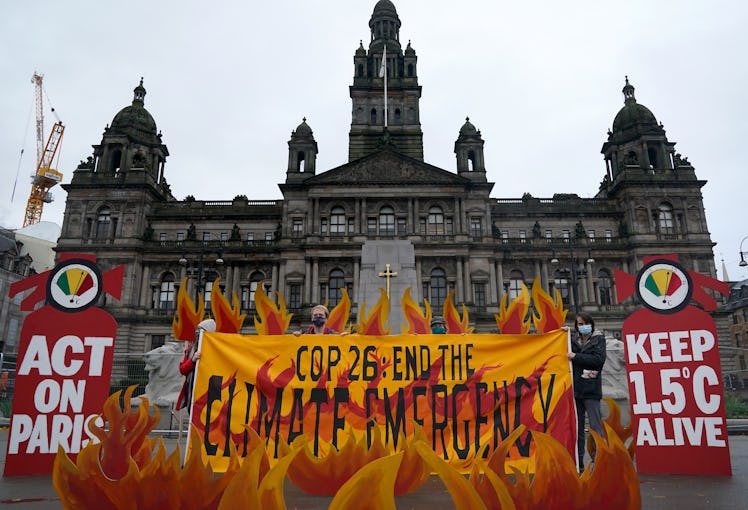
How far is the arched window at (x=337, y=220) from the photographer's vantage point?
3925 centimetres

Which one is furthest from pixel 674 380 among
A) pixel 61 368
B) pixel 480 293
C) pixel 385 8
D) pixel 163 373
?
pixel 385 8

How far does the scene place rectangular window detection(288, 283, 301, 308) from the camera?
125ft

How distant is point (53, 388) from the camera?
6527mm

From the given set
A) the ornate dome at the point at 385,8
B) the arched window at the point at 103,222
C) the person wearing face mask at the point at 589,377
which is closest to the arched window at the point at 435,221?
the arched window at the point at 103,222

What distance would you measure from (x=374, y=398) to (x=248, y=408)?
4.75ft

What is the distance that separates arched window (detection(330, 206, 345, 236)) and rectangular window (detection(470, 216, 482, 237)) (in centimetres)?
1000

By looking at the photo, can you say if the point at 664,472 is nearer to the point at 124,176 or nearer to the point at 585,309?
the point at 585,309

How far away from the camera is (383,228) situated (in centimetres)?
3894

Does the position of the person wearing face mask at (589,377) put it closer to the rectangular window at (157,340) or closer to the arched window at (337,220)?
the arched window at (337,220)

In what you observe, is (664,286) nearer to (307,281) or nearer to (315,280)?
(315,280)

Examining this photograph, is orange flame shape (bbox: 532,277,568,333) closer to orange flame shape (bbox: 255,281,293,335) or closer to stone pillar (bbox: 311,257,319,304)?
orange flame shape (bbox: 255,281,293,335)

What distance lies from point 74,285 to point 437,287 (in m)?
32.2

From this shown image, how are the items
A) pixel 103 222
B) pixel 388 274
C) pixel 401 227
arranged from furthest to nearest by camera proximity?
1. pixel 103 222
2. pixel 401 227
3. pixel 388 274

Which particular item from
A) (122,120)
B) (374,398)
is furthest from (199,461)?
(122,120)
